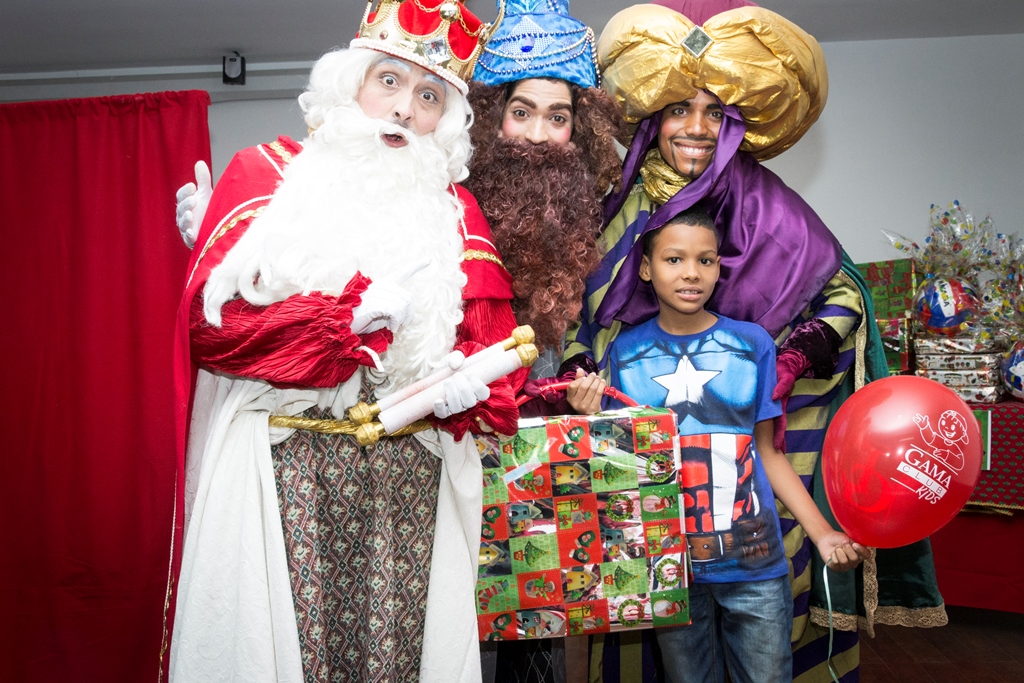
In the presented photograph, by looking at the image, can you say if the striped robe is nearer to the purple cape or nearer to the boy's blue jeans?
the purple cape

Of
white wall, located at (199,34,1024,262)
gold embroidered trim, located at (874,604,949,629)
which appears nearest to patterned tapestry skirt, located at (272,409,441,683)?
gold embroidered trim, located at (874,604,949,629)

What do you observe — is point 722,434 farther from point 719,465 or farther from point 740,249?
point 740,249

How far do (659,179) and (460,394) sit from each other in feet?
4.18

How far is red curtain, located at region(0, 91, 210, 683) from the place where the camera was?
162 inches

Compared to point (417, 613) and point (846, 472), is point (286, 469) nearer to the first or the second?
point (417, 613)

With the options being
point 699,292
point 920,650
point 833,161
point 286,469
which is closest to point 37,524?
point 286,469

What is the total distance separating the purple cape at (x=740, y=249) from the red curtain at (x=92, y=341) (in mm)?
2573

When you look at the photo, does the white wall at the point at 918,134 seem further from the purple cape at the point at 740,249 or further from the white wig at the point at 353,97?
the white wig at the point at 353,97

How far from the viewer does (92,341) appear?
4223 mm

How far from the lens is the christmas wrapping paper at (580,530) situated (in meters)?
2.16

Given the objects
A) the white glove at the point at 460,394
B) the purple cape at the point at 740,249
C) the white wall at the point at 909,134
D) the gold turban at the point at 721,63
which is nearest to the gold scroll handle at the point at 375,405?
the white glove at the point at 460,394

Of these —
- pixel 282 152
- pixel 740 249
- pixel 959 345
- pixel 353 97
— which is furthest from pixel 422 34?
pixel 959 345

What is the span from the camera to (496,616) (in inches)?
84.9

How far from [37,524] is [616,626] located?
3.36 meters
